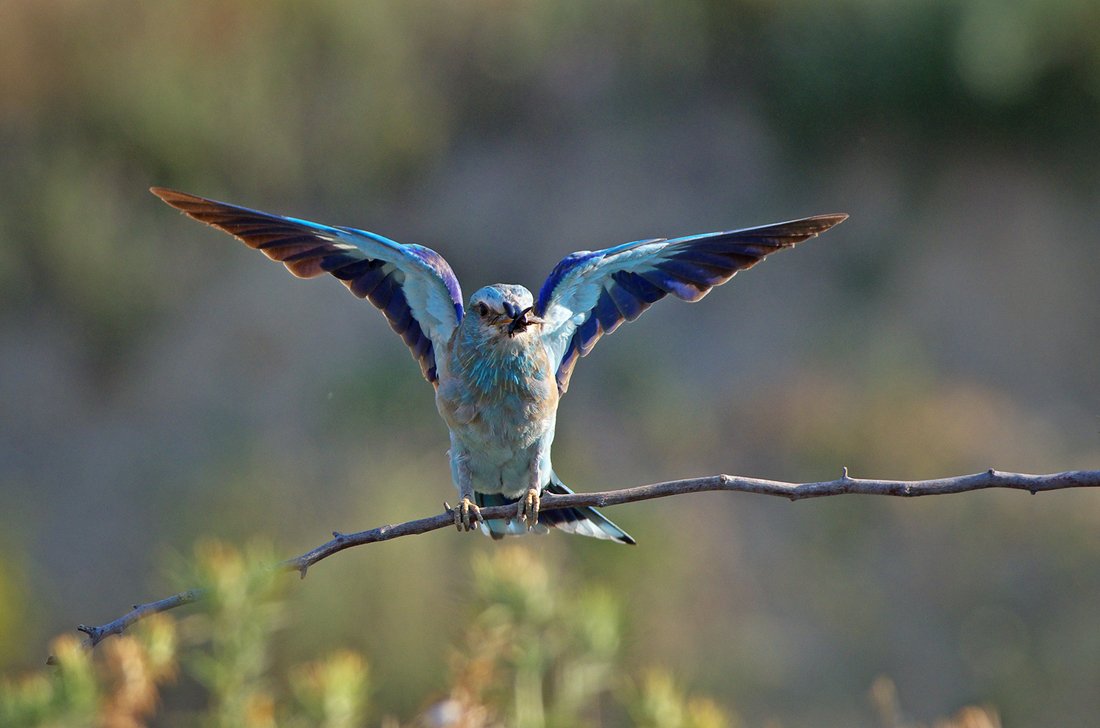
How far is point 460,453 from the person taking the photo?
4660 millimetres

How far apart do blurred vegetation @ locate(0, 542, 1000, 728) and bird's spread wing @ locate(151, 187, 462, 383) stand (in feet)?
3.16

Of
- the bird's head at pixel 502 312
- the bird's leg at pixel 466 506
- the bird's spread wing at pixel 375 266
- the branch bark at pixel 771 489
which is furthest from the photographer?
the bird's spread wing at pixel 375 266

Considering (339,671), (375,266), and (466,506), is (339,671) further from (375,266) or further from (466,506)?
(375,266)

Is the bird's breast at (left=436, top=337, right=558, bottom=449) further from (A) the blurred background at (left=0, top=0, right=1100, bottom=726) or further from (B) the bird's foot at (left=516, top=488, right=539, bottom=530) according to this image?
(A) the blurred background at (left=0, top=0, right=1100, bottom=726)

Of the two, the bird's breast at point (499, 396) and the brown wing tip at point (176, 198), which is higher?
the brown wing tip at point (176, 198)

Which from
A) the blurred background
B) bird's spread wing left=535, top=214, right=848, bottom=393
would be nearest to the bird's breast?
bird's spread wing left=535, top=214, right=848, bottom=393

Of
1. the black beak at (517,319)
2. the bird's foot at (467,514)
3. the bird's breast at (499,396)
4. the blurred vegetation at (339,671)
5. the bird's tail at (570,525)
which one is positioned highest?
the black beak at (517,319)

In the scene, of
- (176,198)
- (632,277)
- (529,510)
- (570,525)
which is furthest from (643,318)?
(176,198)

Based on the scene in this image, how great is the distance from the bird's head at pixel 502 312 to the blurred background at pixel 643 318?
16.7 ft

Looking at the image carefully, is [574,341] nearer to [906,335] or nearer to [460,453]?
[460,453]

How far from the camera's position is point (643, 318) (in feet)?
37.9

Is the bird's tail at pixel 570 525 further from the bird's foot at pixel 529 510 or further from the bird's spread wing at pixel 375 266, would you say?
the bird's spread wing at pixel 375 266

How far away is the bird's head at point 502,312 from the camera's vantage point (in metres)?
4.46

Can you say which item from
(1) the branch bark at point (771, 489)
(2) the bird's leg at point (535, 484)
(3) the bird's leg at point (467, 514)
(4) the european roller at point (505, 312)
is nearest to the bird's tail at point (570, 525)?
(4) the european roller at point (505, 312)
